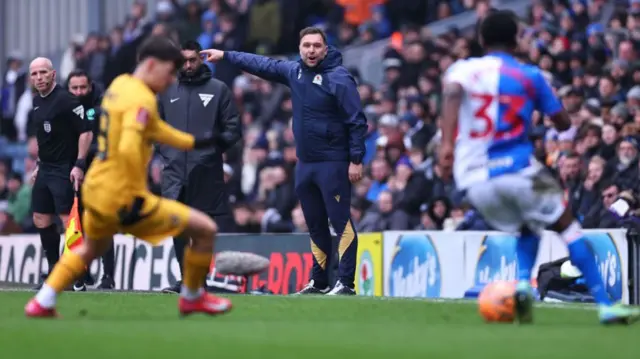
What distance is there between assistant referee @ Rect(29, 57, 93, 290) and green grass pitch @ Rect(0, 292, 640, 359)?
305 cm

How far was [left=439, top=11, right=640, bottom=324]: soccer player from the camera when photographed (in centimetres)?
1018

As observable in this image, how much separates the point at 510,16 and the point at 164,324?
302 cm

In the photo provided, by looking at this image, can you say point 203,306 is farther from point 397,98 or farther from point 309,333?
point 397,98

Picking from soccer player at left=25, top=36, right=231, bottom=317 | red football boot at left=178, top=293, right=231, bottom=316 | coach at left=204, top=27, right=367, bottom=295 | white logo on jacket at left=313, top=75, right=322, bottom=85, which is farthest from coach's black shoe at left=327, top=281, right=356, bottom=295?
soccer player at left=25, top=36, right=231, bottom=317

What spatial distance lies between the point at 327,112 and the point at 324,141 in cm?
27

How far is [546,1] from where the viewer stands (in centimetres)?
2281

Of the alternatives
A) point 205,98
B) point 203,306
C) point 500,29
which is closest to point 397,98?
point 205,98

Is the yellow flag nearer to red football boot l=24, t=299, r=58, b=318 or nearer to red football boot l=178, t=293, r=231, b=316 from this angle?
red football boot l=178, t=293, r=231, b=316

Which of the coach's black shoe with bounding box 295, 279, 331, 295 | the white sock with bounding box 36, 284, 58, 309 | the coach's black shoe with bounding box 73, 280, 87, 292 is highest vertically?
the white sock with bounding box 36, 284, 58, 309

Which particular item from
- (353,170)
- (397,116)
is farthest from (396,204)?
(353,170)

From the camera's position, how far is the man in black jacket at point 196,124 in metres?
15.1

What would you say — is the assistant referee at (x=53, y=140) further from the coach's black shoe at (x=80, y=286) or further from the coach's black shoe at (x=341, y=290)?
the coach's black shoe at (x=341, y=290)

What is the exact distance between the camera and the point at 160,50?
10641 mm

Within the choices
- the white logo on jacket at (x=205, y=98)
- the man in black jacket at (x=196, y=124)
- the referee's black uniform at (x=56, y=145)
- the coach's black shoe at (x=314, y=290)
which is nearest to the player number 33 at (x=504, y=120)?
the coach's black shoe at (x=314, y=290)
